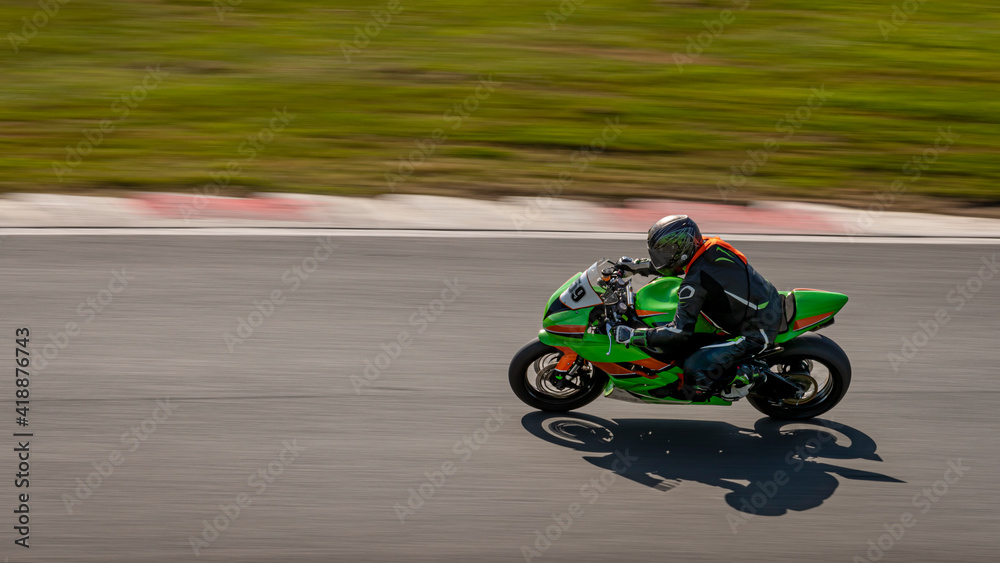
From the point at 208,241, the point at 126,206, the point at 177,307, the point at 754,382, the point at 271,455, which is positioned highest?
the point at 126,206

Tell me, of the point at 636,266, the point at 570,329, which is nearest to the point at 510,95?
the point at 636,266

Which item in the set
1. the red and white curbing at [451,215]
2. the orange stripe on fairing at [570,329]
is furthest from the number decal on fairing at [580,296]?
the red and white curbing at [451,215]

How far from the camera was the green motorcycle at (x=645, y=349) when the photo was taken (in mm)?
6211

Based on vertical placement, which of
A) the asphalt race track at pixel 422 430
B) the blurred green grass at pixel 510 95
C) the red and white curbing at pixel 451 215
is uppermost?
the blurred green grass at pixel 510 95

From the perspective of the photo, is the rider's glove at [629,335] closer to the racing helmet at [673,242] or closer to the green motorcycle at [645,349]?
the green motorcycle at [645,349]

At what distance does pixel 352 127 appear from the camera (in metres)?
12.7

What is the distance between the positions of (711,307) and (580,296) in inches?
31.9

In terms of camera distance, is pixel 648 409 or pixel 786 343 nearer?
pixel 786 343

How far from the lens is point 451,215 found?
10.1 metres

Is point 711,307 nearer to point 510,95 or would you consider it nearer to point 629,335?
point 629,335

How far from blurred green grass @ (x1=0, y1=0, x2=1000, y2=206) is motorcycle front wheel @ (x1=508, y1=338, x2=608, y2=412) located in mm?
4430

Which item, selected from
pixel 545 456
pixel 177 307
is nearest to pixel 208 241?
pixel 177 307

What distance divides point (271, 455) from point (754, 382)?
304 centimetres

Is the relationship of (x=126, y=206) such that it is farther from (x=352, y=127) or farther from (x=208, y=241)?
(x=352, y=127)
